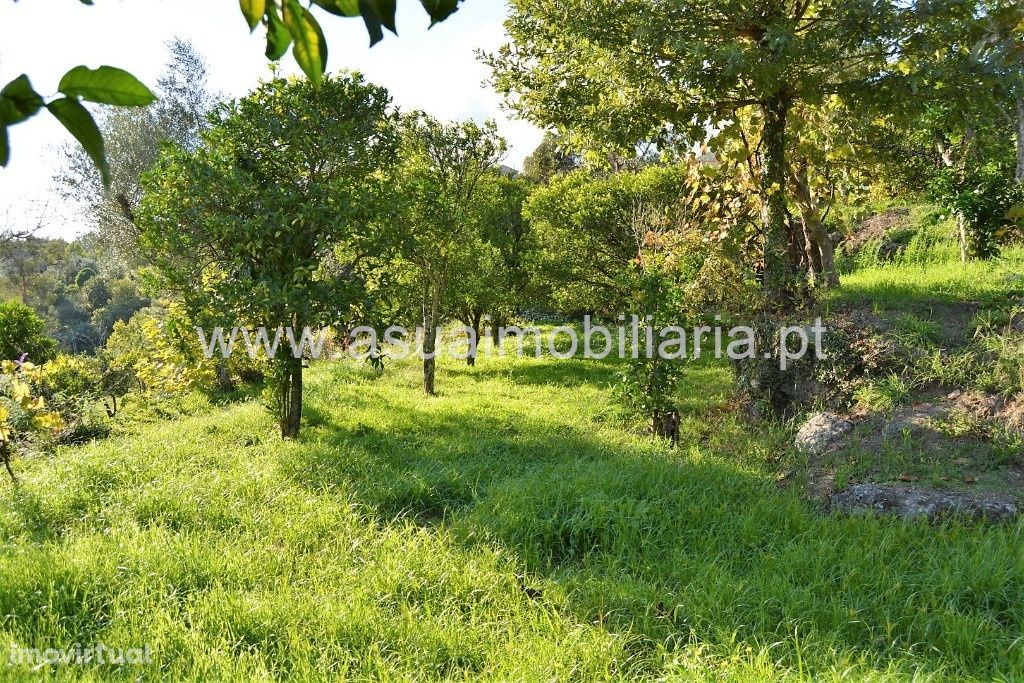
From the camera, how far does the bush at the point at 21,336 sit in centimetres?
918

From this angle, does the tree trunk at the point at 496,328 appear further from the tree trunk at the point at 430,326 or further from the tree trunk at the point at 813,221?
the tree trunk at the point at 813,221

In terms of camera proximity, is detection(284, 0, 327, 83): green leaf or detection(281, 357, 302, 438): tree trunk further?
detection(281, 357, 302, 438): tree trunk

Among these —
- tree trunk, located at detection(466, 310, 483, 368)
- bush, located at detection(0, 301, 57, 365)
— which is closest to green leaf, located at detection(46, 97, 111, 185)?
tree trunk, located at detection(466, 310, 483, 368)

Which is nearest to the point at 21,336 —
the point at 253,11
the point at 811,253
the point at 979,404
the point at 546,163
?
the point at 253,11

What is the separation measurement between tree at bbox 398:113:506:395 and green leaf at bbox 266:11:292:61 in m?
7.12

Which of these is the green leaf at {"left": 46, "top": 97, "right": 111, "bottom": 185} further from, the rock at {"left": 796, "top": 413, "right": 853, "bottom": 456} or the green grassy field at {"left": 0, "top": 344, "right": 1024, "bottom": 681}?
the rock at {"left": 796, "top": 413, "right": 853, "bottom": 456}

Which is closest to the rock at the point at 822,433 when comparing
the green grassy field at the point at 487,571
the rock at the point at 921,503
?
the green grassy field at the point at 487,571

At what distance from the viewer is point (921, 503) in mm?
4105

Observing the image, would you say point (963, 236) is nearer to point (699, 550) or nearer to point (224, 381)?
point (699, 550)

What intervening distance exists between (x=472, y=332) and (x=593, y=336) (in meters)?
2.45

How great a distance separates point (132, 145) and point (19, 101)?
1865 centimetres

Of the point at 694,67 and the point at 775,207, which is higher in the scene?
the point at 694,67

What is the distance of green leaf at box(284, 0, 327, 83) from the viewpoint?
770 millimetres

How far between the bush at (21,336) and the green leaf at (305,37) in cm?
1061
